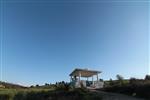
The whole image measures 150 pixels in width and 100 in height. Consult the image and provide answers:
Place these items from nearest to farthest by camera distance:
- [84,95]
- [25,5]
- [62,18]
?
[84,95], [25,5], [62,18]

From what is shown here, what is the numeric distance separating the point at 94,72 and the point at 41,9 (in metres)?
9.39

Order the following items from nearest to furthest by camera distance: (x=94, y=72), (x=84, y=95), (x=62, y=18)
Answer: (x=84, y=95) < (x=62, y=18) < (x=94, y=72)

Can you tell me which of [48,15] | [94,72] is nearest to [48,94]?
[48,15]

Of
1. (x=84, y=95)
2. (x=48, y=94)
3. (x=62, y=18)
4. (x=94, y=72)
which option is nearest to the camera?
(x=84, y=95)

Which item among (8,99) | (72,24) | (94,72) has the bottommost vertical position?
(8,99)

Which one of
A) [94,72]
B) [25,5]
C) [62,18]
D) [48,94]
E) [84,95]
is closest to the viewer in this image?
[84,95]

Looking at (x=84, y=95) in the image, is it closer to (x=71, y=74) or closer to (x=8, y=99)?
(x=8, y=99)

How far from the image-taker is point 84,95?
14.1 m

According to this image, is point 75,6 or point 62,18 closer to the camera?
point 75,6

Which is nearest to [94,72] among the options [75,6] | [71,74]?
[71,74]

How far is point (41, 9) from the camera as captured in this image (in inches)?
780

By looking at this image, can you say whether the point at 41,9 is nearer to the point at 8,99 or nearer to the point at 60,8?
the point at 60,8

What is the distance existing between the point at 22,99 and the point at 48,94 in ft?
6.51

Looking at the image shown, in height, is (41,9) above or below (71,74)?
above
